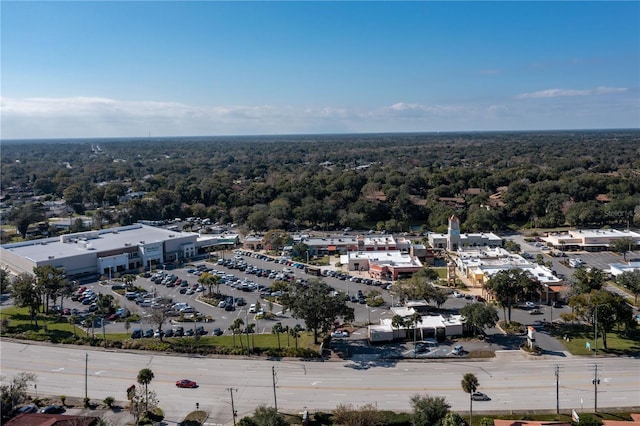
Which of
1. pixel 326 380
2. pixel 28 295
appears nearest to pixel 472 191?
pixel 326 380

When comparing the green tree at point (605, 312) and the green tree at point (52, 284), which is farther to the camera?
the green tree at point (52, 284)

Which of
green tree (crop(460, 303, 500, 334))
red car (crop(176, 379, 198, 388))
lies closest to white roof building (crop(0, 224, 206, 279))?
red car (crop(176, 379, 198, 388))

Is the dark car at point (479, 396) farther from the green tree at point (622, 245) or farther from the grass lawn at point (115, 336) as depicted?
the green tree at point (622, 245)

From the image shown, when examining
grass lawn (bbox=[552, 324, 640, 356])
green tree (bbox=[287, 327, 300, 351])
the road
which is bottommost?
the road

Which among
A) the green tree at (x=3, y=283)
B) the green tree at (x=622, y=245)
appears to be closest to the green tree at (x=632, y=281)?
the green tree at (x=622, y=245)

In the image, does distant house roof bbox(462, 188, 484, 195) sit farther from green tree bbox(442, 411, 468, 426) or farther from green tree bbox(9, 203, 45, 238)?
green tree bbox(442, 411, 468, 426)

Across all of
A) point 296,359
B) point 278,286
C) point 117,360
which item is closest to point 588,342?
point 296,359

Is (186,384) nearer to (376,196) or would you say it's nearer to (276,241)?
(276,241)
